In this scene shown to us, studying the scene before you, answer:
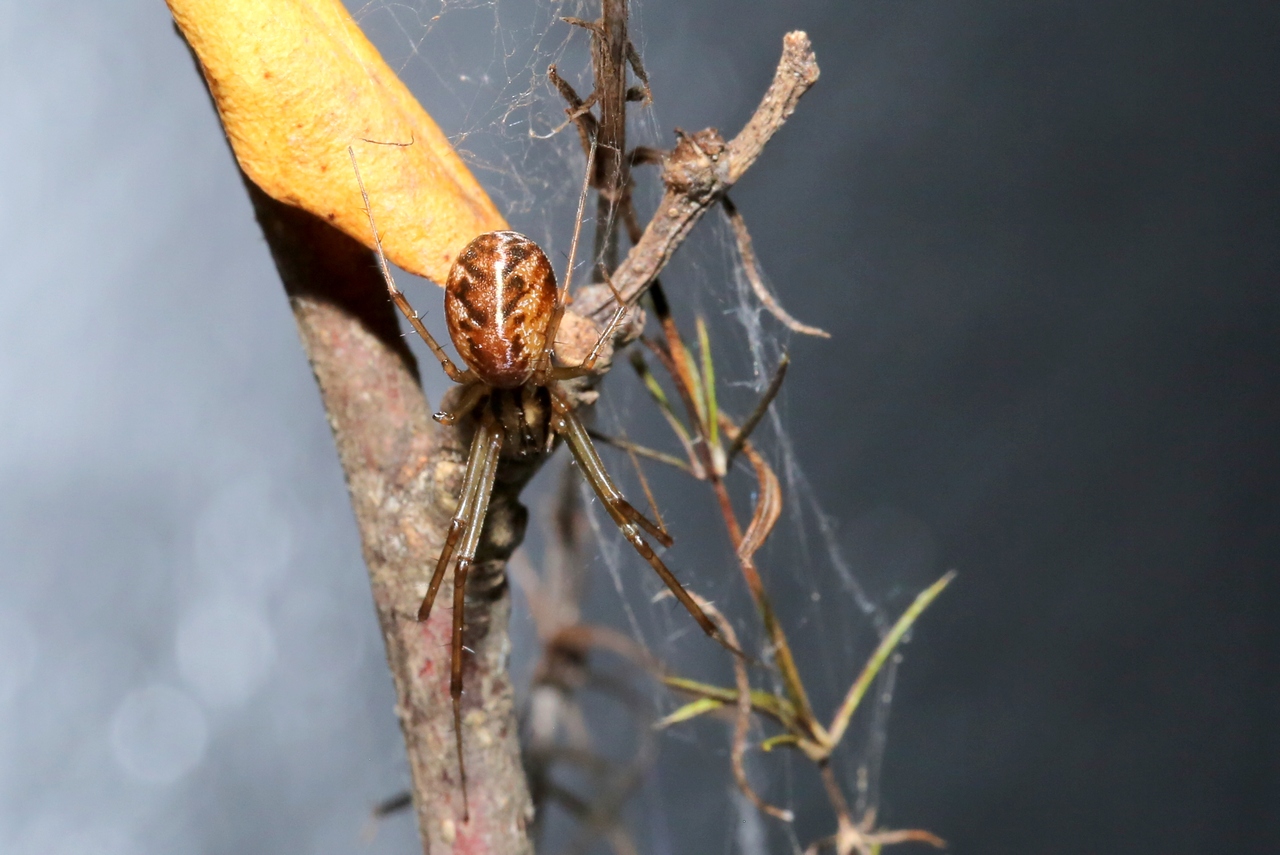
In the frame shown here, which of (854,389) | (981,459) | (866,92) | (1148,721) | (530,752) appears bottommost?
(1148,721)

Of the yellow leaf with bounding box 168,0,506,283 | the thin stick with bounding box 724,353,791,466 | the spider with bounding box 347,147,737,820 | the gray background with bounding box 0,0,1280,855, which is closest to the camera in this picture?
the yellow leaf with bounding box 168,0,506,283

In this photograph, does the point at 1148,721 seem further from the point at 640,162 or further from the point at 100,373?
the point at 100,373

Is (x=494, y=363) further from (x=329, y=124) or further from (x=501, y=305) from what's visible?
(x=329, y=124)

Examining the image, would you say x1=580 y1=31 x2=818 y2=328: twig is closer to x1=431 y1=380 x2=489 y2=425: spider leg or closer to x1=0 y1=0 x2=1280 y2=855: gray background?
x1=431 y1=380 x2=489 y2=425: spider leg

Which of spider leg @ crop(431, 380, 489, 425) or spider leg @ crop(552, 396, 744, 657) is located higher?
spider leg @ crop(431, 380, 489, 425)

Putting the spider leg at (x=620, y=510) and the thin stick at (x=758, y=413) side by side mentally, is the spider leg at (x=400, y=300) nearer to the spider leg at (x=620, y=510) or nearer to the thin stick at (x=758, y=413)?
the spider leg at (x=620, y=510)

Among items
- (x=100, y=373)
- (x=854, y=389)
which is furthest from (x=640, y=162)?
(x=100, y=373)

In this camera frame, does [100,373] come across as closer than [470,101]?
No

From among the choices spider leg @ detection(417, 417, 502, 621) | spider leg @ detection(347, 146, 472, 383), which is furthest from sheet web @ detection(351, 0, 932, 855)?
spider leg @ detection(417, 417, 502, 621)

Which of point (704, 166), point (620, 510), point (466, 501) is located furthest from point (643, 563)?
point (704, 166)
